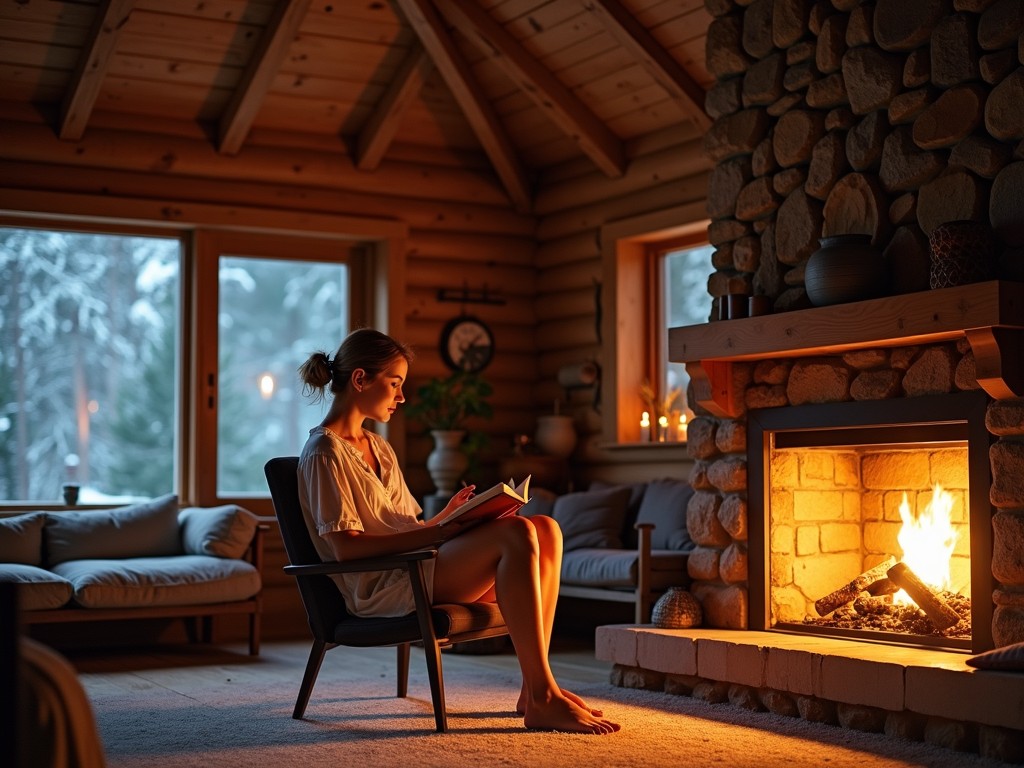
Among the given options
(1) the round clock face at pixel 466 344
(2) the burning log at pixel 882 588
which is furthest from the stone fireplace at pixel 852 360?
(1) the round clock face at pixel 466 344

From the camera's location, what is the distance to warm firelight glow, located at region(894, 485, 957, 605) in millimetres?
4582

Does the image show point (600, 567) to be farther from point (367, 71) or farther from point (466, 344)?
point (367, 71)

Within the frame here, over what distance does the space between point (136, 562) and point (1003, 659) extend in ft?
12.8

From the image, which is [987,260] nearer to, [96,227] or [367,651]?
[367,651]

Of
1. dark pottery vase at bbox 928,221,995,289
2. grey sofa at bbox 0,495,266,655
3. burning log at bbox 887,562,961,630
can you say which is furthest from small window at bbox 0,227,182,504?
dark pottery vase at bbox 928,221,995,289

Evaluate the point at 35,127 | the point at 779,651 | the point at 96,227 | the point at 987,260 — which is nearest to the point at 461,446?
the point at 96,227

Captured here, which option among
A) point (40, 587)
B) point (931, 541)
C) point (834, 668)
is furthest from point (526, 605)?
point (40, 587)

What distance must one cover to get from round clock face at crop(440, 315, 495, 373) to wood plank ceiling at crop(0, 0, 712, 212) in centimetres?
96

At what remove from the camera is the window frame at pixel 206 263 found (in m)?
6.92

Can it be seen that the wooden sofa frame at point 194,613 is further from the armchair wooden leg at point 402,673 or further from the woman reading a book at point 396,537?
the woman reading a book at point 396,537

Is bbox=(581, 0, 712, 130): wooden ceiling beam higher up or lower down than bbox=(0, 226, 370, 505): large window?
higher up

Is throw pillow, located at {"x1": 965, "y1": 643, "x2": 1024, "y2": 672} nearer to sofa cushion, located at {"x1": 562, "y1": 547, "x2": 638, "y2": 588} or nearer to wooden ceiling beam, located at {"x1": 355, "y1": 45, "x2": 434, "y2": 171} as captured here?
sofa cushion, located at {"x1": 562, "y1": 547, "x2": 638, "y2": 588}

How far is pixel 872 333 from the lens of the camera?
414 centimetres

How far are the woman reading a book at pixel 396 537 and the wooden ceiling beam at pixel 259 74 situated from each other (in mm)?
2758
